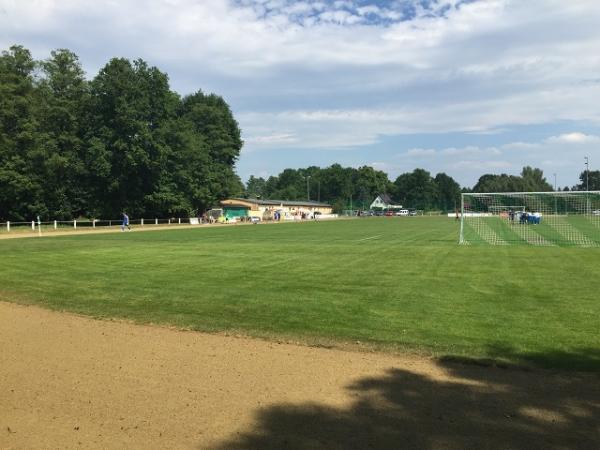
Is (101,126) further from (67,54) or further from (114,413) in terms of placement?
(114,413)

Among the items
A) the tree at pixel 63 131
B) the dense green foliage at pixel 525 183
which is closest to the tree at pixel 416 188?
the dense green foliage at pixel 525 183

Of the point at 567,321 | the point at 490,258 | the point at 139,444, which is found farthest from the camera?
the point at 490,258

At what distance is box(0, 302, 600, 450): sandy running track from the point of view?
411 centimetres

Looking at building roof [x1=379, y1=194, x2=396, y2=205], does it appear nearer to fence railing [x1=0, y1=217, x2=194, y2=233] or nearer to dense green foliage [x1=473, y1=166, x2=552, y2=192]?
dense green foliage [x1=473, y1=166, x2=552, y2=192]

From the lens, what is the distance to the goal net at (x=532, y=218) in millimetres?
24953

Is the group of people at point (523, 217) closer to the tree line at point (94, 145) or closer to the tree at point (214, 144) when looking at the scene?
the tree line at point (94, 145)

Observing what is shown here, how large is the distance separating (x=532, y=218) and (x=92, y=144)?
154 feet

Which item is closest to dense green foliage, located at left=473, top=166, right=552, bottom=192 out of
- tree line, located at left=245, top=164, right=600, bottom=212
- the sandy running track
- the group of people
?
tree line, located at left=245, top=164, right=600, bottom=212

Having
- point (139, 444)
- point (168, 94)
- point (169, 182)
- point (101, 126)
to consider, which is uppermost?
point (168, 94)

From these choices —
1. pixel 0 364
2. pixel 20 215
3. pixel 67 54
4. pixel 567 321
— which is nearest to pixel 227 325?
pixel 0 364

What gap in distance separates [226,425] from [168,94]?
2589 inches

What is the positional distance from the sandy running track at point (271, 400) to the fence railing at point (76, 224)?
4130 cm

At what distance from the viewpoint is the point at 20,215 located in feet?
182

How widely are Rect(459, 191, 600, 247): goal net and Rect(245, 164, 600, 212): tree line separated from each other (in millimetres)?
101523
